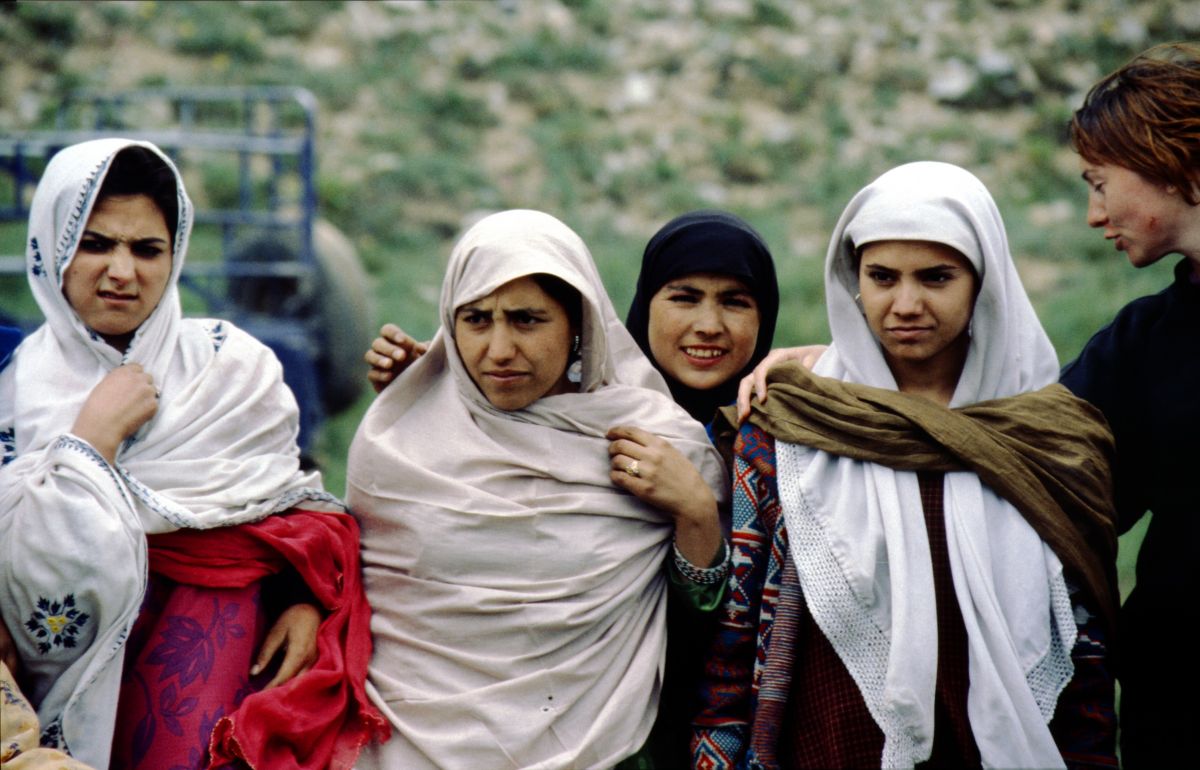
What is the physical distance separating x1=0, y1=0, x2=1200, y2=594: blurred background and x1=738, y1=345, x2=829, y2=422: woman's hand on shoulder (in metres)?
4.57

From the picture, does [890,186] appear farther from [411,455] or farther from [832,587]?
[411,455]

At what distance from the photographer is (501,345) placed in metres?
2.63

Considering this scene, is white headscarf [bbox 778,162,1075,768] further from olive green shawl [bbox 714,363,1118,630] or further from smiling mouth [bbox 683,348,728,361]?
smiling mouth [bbox 683,348,728,361]

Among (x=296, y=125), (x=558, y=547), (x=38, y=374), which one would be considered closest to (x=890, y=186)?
(x=558, y=547)

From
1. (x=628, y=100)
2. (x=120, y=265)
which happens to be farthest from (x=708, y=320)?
(x=628, y=100)

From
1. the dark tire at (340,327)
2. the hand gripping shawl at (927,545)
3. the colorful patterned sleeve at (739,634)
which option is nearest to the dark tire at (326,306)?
the dark tire at (340,327)

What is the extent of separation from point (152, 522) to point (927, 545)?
1489 millimetres

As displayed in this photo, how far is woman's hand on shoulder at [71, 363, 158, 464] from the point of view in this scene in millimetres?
2525

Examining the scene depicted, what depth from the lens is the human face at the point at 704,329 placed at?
304 centimetres

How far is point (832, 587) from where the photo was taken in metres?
2.49

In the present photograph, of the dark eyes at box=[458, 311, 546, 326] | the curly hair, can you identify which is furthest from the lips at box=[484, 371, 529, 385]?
the curly hair

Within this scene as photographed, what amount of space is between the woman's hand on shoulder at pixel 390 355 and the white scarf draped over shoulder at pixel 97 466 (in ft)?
0.69

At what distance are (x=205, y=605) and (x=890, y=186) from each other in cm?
159

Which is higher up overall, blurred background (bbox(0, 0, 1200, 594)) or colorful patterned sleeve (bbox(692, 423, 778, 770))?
blurred background (bbox(0, 0, 1200, 594))
